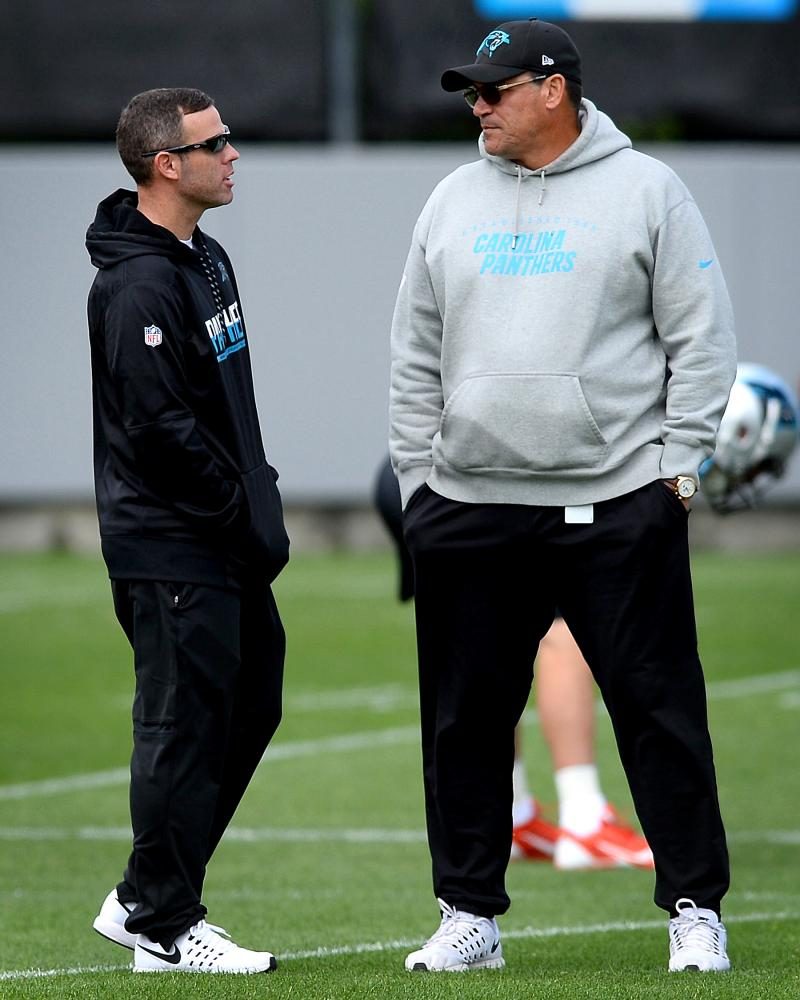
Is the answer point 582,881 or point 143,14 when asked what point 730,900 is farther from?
point 143,14

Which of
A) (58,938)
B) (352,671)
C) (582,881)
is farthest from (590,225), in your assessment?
(352,671)

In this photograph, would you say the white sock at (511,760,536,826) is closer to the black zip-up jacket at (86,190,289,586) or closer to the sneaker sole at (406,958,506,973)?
the sneaker sole at (406,958,506,973)

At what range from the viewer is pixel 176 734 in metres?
4.84

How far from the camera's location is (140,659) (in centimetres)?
490

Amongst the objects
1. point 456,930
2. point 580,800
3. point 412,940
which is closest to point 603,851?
point 580,800

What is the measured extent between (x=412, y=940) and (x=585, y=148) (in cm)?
230

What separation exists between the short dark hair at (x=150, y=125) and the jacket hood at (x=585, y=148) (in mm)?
726

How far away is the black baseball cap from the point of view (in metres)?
4.90

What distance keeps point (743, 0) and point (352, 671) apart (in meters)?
8.73

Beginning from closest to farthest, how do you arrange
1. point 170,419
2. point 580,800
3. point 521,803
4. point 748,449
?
point 170,419 → point 748,449 → point 580,800 → point 521,803

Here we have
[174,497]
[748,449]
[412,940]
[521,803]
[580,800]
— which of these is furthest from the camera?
[521,803]

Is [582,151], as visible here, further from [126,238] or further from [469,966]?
[469,966]

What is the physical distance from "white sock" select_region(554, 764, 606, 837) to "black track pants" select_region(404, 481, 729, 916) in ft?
8.39

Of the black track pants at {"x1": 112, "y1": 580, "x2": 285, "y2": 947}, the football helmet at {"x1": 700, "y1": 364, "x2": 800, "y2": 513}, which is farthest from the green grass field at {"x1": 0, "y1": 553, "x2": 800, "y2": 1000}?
the football helmet at {"x1": 700, "y1": 364, "x2": 800, "y2": 513}
